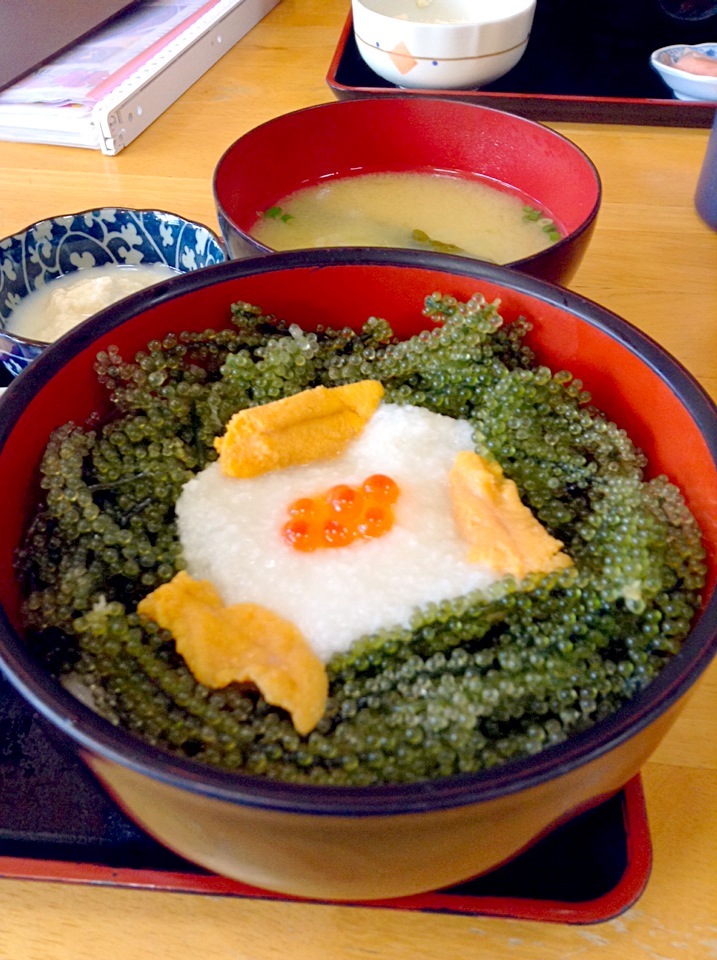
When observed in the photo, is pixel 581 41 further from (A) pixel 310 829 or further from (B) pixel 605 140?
(A) pixel 310 829

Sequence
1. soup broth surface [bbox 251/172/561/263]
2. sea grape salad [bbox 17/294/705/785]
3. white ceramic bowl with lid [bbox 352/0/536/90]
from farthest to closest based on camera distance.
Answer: white ceramic bowl with lid [bbox 352/0/536/90] < soup broth surface [bbox 251/172/561/263] < sea grape salad [bbox 17/294/705/785]

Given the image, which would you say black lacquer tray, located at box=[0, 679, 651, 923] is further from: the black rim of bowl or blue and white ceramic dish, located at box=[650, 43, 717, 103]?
blue and white ceramic dish, located at box=[650, 43, 717, 103]

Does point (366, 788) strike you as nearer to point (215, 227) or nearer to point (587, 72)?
point (215, 227)

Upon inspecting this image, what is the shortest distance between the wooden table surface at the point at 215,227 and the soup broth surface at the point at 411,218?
6.5 inches

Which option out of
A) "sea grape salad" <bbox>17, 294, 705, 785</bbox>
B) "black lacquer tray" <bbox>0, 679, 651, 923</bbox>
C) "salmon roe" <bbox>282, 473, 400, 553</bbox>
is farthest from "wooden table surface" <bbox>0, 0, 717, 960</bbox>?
"salmon roe" <bbox>282, 473, 400, 553</bbox>

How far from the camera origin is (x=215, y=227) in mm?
1205

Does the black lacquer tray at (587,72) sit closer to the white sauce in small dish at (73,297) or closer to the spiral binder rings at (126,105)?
the spiral binder rings at (126,105)

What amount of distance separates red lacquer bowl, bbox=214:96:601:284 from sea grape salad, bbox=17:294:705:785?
338 mm

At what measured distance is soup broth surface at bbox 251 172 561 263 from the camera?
0.98m

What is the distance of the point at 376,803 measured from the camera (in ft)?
1.25

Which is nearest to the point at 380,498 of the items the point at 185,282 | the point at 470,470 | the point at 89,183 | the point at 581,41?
the point at 470,470

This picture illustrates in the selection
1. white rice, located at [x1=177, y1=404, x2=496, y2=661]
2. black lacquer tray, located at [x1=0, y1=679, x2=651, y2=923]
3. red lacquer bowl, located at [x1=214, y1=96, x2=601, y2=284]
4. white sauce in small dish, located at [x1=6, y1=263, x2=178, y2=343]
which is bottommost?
black lacquer tray, located at [x1=0, y1=679, x2=651, y2=923]

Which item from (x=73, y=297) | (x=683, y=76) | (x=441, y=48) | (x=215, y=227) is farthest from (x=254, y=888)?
(x=683, y=76)

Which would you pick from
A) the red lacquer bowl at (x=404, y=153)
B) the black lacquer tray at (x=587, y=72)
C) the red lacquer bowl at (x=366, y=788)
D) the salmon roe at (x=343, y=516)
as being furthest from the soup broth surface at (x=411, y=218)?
the salmon roe at (x=343, y=516)
